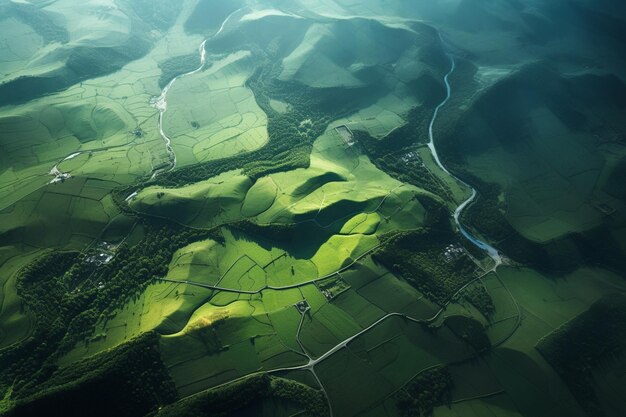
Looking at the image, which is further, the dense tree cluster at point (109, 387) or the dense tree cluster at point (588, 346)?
the dense tree cluster at point (588, 346)

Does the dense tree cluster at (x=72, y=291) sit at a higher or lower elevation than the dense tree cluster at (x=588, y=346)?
higher

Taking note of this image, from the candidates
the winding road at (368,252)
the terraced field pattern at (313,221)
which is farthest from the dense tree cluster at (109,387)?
the winding road at (368,252)

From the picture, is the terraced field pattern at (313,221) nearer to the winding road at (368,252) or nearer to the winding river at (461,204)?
the winding road at (368,252)

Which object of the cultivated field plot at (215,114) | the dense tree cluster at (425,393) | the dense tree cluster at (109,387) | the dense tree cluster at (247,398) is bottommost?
the dense tree cluster at (425,393)

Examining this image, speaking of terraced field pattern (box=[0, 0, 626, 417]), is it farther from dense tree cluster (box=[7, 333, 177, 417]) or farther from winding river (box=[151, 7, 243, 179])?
winding river (box=[151, 7, 243, 179])

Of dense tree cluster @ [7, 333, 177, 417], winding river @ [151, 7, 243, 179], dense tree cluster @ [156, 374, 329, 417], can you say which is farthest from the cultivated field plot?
dense tree cluster @ [156, 374, 329, 417]
